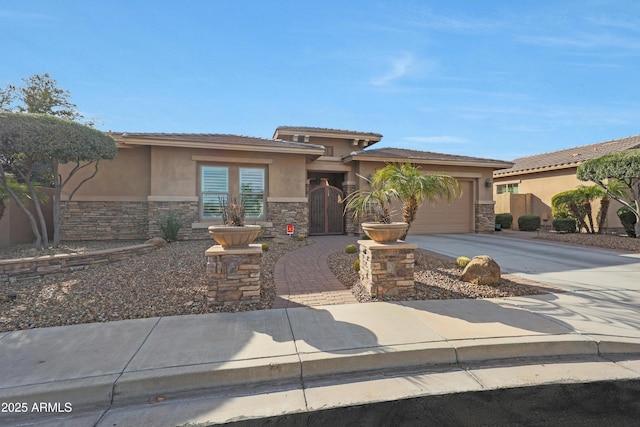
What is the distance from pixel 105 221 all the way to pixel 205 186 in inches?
151

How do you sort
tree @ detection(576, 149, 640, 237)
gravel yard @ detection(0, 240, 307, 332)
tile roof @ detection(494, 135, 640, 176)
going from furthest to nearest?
tile roof @ detection(494, 135, 640, 176)
tree @ detection(576, 149, 640, 237)
gravel yard @ detection(0, 240, 307, 332)

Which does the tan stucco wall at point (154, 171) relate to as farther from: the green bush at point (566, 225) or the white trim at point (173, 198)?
the green bush at point (566, 225)

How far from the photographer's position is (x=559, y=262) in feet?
27.1

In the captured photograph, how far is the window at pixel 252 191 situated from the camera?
39.7 ft

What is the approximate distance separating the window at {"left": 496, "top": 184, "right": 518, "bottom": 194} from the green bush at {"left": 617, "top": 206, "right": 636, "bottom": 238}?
6245mm

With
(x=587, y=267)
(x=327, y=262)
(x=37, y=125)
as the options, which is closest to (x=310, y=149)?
(x=327, y=262)

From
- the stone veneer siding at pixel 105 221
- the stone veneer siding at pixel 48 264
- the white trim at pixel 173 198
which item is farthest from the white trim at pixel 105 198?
the stone veneer siding at pixel 48 264

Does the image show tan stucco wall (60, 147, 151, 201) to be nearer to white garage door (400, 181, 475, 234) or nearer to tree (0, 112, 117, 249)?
tree (0, 112, 117, 249)

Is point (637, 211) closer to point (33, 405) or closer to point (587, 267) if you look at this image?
point (587, 267)

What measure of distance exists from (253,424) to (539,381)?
2.86 meters

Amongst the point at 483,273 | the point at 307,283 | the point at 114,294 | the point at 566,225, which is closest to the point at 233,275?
the point at 307,283

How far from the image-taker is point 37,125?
736cm

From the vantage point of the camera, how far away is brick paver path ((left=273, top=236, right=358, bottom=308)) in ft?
16.9

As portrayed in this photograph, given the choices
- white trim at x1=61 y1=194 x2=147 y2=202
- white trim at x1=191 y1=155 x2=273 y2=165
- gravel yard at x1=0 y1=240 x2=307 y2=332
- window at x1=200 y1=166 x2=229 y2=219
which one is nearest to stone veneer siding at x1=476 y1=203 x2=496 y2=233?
white trim at x1=191 y1=155 x2=273 y2=165
